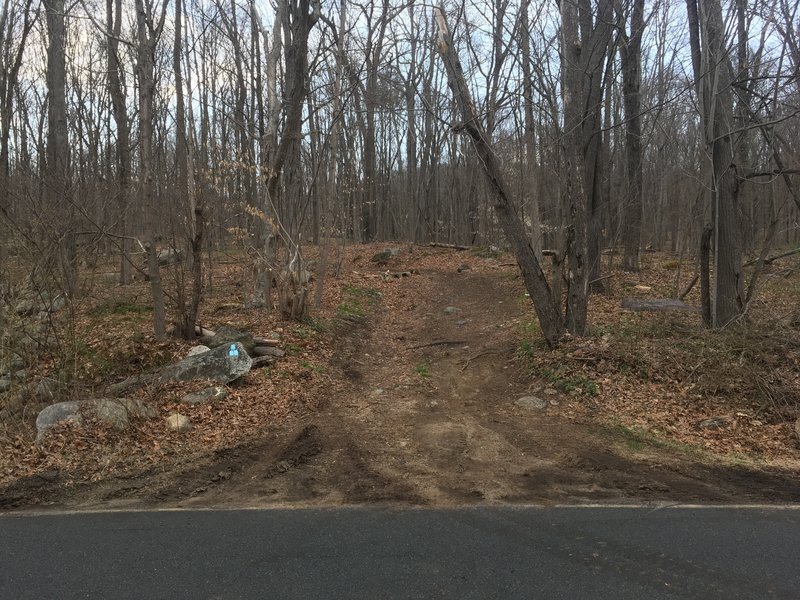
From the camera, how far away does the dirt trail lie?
487cm

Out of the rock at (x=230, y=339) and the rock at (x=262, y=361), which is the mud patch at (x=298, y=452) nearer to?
the rock at (x=262, y=361)

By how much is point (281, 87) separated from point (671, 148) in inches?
696

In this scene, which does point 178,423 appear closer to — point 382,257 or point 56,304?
point 56,304

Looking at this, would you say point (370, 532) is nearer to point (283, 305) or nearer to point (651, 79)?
point (283, 305)

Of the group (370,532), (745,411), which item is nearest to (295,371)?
(370,532)

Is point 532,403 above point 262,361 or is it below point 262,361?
below

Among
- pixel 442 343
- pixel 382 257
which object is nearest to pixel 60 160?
pixel 442 343

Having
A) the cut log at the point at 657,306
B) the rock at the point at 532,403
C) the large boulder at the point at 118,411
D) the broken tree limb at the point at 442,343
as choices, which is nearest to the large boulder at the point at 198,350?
the large boulder at the point at 118,411

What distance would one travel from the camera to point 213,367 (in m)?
8.17

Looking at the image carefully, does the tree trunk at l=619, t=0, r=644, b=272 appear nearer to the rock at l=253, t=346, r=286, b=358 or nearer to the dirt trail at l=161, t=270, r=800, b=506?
the dirt trail at l=161, t=270, r=800, b=506

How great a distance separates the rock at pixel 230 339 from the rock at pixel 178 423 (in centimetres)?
232

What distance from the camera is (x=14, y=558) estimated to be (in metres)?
3.74

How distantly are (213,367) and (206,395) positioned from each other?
2.35 ft

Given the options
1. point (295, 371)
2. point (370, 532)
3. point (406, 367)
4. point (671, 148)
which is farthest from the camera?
point (671, 148)
